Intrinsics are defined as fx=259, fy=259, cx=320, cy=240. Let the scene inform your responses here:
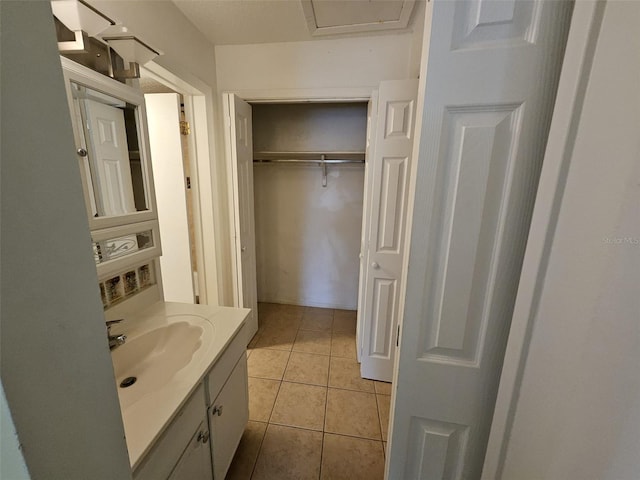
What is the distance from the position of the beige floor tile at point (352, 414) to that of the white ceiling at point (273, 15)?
8.28ft

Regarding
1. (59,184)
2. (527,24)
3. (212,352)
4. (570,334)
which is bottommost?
(212,352)

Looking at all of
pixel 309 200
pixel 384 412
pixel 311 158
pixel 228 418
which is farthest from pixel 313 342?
pixel 311 158

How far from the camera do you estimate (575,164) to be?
517mm

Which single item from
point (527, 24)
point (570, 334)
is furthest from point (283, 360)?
point (527, 24)

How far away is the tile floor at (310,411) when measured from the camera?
1393 mm

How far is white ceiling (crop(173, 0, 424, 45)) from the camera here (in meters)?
1.52

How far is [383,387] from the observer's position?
194 centimetres

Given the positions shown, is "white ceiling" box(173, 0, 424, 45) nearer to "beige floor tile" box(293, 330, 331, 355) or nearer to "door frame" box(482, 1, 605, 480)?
"door frame" box(482, 1, 605, 480)

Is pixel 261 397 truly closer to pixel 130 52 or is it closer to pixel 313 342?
pixel 313 342

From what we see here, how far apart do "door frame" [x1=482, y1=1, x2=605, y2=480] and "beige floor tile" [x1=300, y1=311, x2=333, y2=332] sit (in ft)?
6.59

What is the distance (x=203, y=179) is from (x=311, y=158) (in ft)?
3.77

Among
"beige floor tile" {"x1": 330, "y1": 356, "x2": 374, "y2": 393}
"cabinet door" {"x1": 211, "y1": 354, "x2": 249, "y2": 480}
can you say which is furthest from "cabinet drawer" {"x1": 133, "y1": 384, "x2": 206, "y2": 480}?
"beige floor tile" {"x1": 330, "y1": 356, "x2": 374, "y2": 393}

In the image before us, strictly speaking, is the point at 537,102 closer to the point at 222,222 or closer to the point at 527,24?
the point at 527,24

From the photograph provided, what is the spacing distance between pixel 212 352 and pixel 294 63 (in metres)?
2.02
